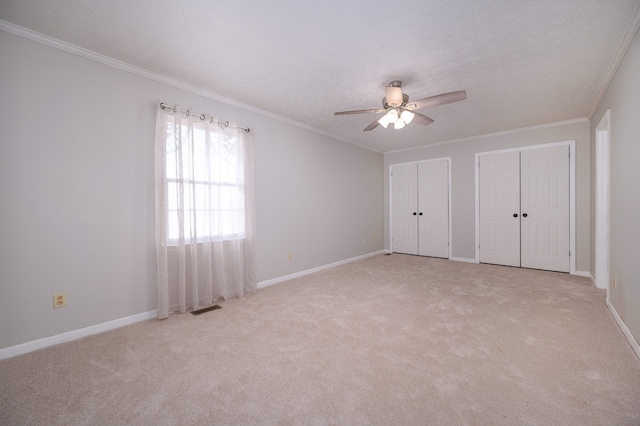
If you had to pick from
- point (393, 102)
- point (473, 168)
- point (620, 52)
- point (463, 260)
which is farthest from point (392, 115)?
point (463, 260)

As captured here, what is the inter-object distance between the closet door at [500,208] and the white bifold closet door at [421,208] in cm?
67

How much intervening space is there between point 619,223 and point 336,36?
303 cm

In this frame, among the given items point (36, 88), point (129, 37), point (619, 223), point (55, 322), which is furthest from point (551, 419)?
point (36, 88)

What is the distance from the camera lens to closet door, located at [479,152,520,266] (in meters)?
4.78

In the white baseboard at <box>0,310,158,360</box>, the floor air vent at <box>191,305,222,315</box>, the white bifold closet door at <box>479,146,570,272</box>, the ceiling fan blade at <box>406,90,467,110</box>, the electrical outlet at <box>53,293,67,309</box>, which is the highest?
the ceiling fan blade at <box>406,90,467,110</box>

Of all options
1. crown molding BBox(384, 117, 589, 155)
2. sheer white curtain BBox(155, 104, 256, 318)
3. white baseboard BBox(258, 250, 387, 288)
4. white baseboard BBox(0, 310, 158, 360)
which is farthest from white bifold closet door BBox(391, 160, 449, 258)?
white baseboard BBox(0, 310, 158, 360)

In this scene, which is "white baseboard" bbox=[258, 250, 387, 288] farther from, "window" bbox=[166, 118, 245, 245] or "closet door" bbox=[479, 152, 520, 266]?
"closet door" bbox=[479, 152, 520, 266]

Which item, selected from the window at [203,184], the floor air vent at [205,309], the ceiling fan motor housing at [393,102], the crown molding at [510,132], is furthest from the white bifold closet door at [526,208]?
the floor air vent at [205,309]

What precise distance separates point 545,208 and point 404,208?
2489 millimetres

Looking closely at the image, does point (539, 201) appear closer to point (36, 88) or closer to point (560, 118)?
point (560, 118)

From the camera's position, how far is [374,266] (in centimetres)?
494

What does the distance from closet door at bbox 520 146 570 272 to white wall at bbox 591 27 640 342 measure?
1837 millimetres

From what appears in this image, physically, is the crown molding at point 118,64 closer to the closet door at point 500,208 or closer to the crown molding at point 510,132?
the crown molding at point 510,132

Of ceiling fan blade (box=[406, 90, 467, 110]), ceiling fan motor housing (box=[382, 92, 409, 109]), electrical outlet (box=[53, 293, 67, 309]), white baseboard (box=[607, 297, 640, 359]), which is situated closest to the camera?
white baseboard (box=[607, 297, 640, 359])
